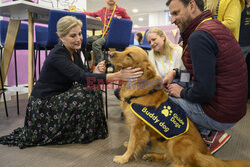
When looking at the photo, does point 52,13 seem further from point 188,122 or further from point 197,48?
point 188,122

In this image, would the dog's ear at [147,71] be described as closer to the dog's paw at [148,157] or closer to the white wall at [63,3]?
the dog's paw at [148,157]

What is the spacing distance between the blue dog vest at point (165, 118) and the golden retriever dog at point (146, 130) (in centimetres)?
4

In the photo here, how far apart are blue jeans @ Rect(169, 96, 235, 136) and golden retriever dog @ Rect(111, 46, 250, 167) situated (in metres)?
0.07

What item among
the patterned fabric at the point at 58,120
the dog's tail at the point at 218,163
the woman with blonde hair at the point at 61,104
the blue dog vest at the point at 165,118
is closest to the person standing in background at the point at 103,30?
the woman with blonde hair at the point at 61,104

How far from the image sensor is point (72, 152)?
1604 mm

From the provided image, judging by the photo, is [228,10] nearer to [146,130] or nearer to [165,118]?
[165,118]

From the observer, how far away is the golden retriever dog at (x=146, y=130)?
4.03 feet

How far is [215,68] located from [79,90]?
122 centimetres

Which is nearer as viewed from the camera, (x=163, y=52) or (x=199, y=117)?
(x=199, y=117)

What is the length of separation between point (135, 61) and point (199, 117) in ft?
2.21

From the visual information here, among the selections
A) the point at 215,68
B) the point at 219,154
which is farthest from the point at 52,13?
the point at 219,154

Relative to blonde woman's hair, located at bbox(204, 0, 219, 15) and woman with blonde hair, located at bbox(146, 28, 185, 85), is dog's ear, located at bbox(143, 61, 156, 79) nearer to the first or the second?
woman with blonde hair, located at bbox(146, 28, 185, 85)

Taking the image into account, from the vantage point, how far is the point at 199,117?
4.33ft

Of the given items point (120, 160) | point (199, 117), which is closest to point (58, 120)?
point (120, 160)
